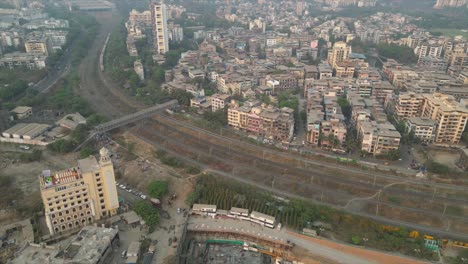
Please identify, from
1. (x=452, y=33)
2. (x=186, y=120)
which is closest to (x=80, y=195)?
(x=186, y=120)

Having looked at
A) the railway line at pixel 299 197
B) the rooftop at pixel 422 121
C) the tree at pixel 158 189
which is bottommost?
the railway line at pixel 299 197

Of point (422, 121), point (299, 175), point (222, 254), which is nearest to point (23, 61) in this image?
point (299, 175)

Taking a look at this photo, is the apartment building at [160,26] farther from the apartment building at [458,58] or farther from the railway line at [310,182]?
the apartment building at [458,58]

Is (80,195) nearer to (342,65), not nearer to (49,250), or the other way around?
(49,250)

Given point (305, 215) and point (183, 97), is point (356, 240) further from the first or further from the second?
point (183, 97)

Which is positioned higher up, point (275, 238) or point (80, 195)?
point (80, 195)

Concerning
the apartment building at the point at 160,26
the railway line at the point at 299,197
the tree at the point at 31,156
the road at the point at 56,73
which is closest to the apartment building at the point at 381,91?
the railway line at the point at 299,197
